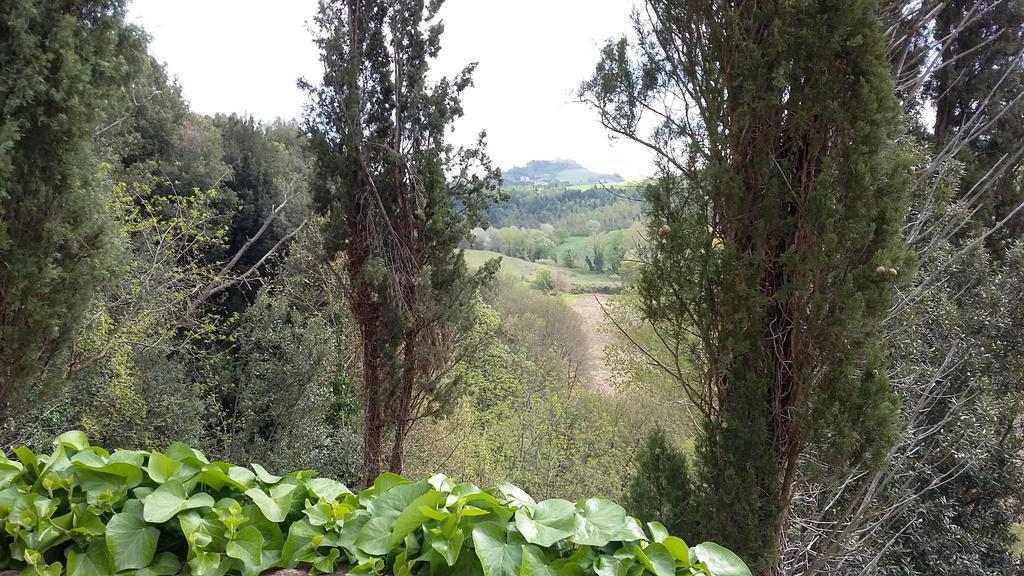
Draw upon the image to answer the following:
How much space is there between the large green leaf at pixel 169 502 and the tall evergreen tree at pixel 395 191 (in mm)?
3023

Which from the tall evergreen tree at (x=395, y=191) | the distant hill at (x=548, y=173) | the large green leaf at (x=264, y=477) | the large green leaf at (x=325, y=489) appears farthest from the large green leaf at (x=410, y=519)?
the distant hill at (x=548, y=173)

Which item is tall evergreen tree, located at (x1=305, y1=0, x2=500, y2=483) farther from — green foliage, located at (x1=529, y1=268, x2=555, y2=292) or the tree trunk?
green foliage, located at (x1=529, y1=268, x2=555, y2=292)

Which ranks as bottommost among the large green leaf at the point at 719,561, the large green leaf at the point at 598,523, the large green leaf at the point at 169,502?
the large green leaf at the point at 719,561

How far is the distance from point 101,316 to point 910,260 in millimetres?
5880

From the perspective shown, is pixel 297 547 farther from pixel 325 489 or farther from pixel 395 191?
pixel 395 191

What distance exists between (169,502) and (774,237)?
225cm

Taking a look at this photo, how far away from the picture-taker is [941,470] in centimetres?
434

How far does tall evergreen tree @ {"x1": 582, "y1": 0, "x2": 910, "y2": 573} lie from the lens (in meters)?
2.02

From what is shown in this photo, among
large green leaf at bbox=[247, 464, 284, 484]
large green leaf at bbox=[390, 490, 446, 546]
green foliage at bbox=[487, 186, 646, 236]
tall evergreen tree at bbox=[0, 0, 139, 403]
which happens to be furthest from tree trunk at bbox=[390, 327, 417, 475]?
green foliage at bbox=[487, 186, 646, 236]

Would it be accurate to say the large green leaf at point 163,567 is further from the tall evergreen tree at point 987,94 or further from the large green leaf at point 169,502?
the tall evergreen tree at point 987,94

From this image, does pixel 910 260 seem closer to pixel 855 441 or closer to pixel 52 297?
pixel 855 441

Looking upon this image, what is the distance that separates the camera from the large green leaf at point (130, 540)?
1.06 meters

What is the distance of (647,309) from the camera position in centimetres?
251

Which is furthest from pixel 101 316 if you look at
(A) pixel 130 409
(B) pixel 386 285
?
(B) pixel 386 285
